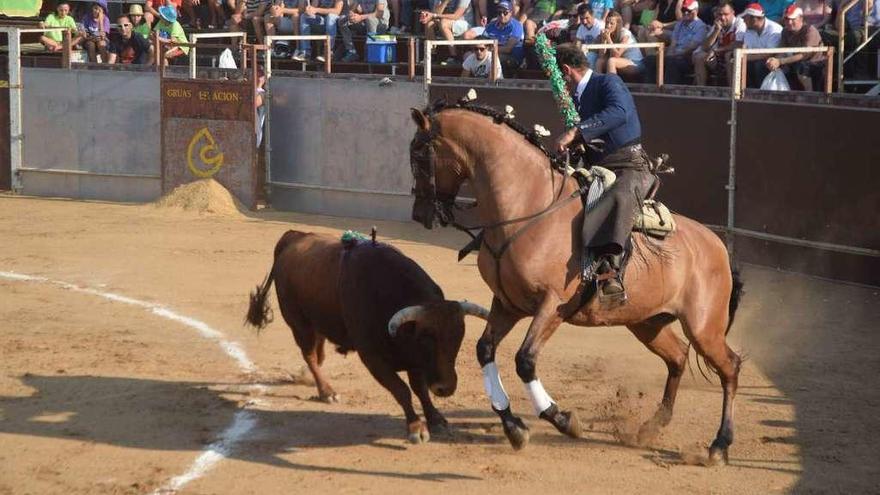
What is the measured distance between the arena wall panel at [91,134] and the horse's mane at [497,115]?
12231mm

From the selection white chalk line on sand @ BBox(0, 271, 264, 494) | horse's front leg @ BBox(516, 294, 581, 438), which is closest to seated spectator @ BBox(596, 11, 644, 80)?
white chalk line on sand @ BBox(0, 271, 264, 494)

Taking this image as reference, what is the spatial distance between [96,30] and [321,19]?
4.04 meters

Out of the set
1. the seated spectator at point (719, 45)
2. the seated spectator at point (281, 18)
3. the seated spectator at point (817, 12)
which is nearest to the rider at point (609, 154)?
the seated spectator at point (719, 45)

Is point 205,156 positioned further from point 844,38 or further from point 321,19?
point 844,38

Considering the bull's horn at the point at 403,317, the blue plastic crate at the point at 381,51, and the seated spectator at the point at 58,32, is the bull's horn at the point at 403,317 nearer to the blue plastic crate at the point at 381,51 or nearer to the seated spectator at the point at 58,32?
the blue plastic crate at the point at 381,51

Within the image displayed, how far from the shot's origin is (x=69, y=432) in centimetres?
861

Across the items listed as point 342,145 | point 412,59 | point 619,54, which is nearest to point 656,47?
point 619,54

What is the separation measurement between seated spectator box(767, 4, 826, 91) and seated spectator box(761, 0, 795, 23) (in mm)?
1009

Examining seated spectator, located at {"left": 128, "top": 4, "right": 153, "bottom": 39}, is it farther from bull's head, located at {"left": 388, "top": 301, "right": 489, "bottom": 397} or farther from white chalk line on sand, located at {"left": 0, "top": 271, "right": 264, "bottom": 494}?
bull's head, located at {"left": 388, "top": 301, "right": 489, "bottom": 397}

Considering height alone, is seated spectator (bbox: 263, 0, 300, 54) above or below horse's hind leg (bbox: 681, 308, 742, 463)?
above

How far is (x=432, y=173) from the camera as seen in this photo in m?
8.02

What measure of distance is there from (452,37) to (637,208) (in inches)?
469

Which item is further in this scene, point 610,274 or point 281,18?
point 281,18

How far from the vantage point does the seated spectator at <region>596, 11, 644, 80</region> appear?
16531mm
